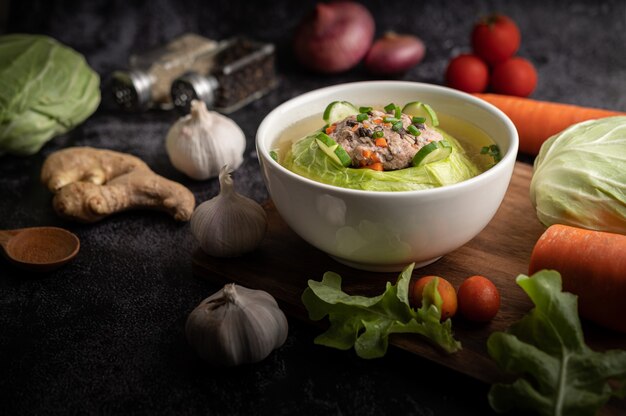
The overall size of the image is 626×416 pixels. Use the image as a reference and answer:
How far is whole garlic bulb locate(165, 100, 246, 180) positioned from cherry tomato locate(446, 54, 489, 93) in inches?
50.1

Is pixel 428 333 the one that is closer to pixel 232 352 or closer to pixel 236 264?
pixel 232 352

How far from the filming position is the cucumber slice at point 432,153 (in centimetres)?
196

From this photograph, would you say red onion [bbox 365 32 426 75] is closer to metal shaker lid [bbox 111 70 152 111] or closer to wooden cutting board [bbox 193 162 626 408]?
metal shaker lid [bbox 111 70 152 111]

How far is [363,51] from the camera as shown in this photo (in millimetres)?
3994

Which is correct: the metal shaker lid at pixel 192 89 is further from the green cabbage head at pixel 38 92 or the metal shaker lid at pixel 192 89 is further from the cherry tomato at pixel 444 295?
the cherry tomato at pixel 444 295

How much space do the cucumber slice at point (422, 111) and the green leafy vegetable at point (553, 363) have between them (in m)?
0.68

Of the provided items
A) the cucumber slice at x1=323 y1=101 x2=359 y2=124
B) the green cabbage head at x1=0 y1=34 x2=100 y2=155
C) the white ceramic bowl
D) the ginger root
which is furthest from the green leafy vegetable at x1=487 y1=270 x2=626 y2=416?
the green cabbage head at x1=0 y1=34 x2=100 y2=155

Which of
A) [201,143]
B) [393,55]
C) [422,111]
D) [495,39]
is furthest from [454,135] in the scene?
[393,55]

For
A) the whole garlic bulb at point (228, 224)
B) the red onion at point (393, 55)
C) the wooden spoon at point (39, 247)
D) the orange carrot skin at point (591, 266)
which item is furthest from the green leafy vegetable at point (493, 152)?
the red onion at point (393, 55)

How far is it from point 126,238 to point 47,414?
860mm

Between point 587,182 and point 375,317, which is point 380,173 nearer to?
point 375,317

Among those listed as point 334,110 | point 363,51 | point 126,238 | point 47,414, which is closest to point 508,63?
point 363,51

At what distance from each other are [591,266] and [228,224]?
1.06m

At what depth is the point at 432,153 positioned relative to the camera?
196 centimetres
